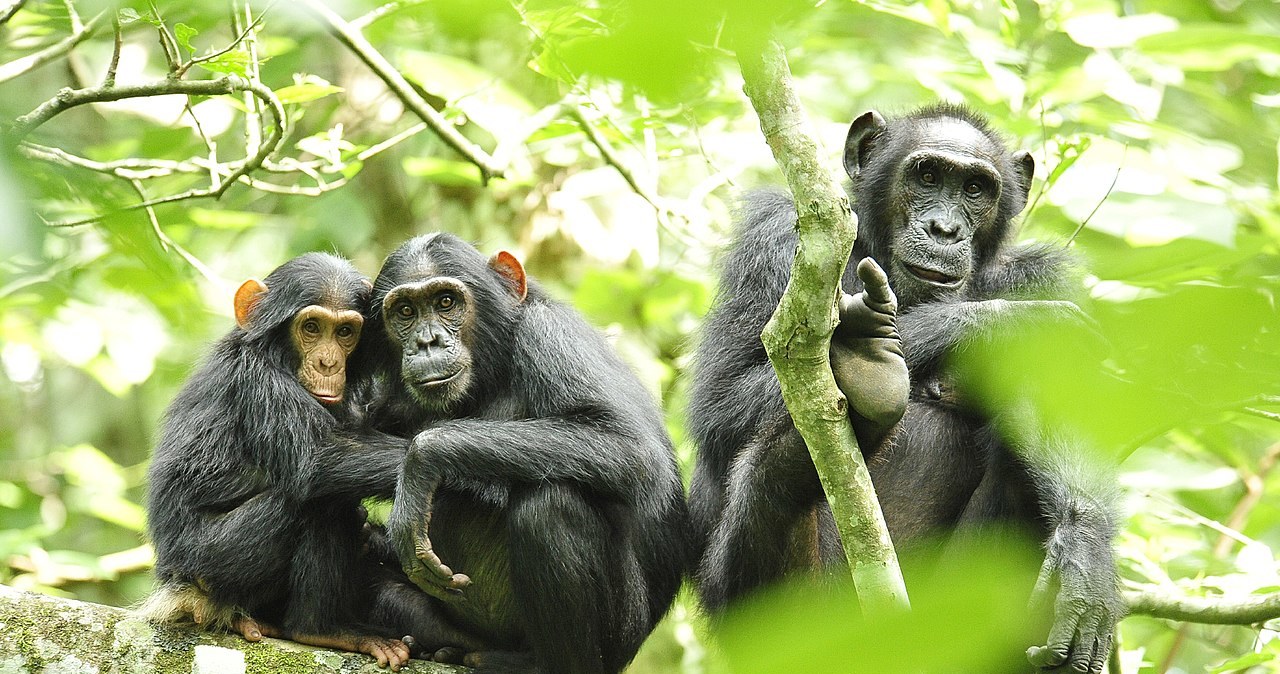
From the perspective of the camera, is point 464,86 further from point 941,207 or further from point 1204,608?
point 1204,608

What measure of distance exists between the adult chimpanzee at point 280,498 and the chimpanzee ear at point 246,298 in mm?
13

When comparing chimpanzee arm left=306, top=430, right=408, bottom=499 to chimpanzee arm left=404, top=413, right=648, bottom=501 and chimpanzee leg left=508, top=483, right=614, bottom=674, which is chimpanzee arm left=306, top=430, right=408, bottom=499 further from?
chimpanzee leg left=508, top=483, right=614, bottom=674

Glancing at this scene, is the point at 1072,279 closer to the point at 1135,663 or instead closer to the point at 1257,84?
the point at 1257,84

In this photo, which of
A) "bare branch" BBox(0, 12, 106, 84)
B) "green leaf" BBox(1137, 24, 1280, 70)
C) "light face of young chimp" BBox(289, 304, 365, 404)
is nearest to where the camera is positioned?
"green leaf" BBox(1137, 24, 1280, 70)

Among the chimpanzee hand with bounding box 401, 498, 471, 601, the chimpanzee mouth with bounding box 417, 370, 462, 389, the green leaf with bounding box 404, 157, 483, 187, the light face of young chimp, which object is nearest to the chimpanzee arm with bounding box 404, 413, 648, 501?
the chimpanzee hand with bounding box 401, 498, 471, 601

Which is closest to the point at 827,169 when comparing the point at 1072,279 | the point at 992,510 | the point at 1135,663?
the point at 992,510

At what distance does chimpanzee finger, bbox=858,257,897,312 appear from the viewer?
11.1ft

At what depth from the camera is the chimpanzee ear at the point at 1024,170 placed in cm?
502

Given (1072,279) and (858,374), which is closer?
(858,374)

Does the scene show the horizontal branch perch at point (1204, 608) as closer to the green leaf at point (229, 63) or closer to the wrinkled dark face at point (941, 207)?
the wrinkled dark face at point (941, 207)

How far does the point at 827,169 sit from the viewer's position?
288cm

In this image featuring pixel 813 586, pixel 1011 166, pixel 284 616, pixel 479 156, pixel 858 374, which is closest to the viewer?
pixel 858 374

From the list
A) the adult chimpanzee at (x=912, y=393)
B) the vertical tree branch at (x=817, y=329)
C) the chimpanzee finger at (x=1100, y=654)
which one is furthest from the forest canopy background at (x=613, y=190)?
the chimpanzee finger at (x=1100, y=654)

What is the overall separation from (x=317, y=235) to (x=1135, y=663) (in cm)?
524
